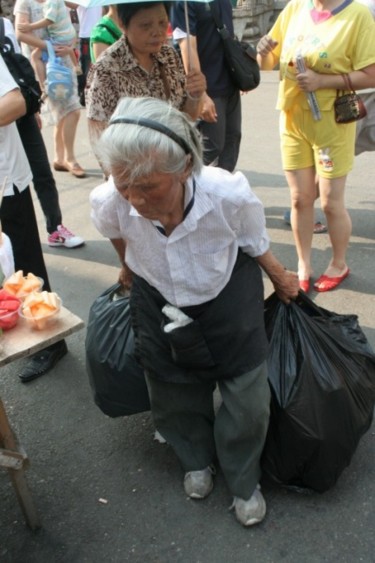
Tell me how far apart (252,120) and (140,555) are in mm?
5718

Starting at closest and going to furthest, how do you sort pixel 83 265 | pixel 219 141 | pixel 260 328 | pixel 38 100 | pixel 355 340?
pixel 260 328 < pixel 355 340 < pixel 38 100 < pixel 219 141 < pixel 83 265

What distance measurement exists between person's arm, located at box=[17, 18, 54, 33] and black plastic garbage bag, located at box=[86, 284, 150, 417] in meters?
3.97

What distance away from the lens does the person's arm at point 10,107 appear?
7.09 ft

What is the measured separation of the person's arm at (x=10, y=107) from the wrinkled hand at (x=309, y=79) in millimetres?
1331

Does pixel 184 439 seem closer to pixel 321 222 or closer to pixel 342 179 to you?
pixel 342 179

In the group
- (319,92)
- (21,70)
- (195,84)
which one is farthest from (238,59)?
(21,70)

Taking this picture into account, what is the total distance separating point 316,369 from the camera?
1.96 meters

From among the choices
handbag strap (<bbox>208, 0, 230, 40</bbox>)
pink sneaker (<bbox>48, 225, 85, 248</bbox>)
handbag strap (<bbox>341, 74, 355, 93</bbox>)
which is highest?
handbag strap (<bbox>208, 0, 230, 40</bbox>)

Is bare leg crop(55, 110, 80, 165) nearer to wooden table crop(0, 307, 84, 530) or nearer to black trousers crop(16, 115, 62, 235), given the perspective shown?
black trousers crop(16, 115, 62, 235)

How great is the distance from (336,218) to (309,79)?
77 centimetres

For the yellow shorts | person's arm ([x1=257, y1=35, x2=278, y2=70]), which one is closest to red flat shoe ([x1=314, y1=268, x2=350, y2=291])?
the yellow shorts

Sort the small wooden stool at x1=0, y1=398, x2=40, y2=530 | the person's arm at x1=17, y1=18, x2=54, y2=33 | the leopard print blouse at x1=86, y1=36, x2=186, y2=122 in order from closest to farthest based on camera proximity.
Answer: the small wooden stool at x1=0, y1=398, x2=40, y2=530 → the leopard print blouse at x1=86, y1=36, x2=186, y2=122 → the person's arm at x1=17, y1=18, x2=54, y2=33

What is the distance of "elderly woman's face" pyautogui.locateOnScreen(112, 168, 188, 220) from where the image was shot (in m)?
1.44

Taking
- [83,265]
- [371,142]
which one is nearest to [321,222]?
[371,142]
